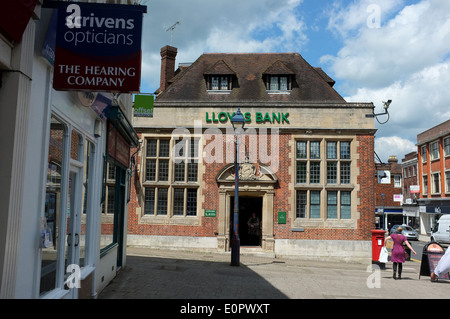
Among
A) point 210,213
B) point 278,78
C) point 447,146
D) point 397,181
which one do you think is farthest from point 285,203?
point 397,181

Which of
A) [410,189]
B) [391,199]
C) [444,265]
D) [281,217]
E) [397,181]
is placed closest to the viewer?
[444,265]

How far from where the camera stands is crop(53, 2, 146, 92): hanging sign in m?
4.84

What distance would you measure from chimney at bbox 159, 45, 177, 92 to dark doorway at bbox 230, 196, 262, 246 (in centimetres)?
974

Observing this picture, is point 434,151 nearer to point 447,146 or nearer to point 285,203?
point 447,146

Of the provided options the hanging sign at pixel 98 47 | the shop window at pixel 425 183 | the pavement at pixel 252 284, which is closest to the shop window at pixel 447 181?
the shop window at pixel 425 183

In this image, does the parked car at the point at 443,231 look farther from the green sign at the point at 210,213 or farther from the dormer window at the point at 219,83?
the dormer window at the point at 219,83

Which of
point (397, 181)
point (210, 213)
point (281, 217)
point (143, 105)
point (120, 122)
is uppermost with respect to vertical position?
point (397, 181)

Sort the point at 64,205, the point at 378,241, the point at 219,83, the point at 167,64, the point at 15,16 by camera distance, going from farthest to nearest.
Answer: the point at 167,64 < the point at 219,83 < the point at 378,241 < the point at 64,205 < the point at 15,16

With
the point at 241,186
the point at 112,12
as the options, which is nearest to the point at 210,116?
the point at 241,186

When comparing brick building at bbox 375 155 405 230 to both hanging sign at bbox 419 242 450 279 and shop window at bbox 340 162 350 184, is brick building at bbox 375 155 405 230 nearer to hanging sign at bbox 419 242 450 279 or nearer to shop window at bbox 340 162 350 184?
shop window at bbox 340 162 350 184

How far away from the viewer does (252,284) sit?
10266 millimetres

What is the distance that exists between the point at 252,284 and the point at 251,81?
14.2 m

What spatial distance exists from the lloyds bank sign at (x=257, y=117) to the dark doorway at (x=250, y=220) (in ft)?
13.4

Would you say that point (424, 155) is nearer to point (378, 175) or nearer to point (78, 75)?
point (378, 175)
